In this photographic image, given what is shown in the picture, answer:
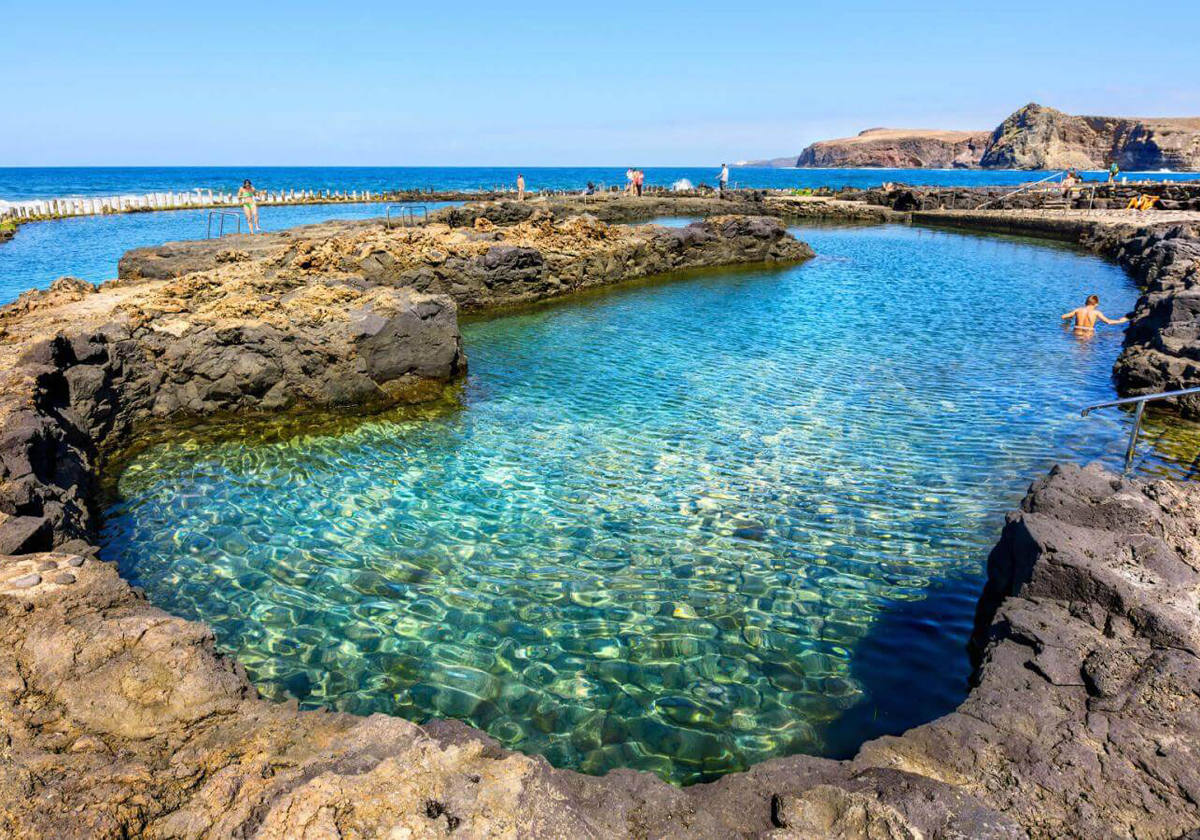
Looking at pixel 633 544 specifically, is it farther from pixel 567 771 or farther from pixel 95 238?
pixel 95 238

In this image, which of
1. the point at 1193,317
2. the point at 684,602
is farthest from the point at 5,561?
the point at 1193,317

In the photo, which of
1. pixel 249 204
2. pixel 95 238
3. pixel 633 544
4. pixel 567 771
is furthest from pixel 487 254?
pixel 95 238

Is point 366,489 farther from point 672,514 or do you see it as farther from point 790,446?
point 790,446

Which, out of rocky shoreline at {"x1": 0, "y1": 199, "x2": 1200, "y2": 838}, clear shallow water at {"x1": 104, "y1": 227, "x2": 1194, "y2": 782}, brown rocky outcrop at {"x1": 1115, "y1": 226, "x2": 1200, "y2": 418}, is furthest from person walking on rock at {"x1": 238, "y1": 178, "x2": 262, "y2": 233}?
brown rocky outcrop at {"x1": 1115, "y1": 226, "x2": 1200, "y2": 418}

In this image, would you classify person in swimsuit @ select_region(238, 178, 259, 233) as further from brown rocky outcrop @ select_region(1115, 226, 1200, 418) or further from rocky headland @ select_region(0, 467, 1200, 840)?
brown rocky outcrop @ select_region(1115, 226, 1200, 418)

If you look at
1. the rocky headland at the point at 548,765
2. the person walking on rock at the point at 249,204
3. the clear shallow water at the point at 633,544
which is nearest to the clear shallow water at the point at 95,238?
the person walking on rock at the point at 249,204

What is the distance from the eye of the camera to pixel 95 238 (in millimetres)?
37594

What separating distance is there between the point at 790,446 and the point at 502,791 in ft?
28.8

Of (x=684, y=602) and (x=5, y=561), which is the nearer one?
(x=5, y=561)

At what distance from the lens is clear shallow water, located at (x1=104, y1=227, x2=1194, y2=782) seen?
604 cm

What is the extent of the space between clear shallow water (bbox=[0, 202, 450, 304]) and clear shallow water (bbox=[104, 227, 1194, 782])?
1792cm

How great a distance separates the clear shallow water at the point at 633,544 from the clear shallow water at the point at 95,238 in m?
17.9

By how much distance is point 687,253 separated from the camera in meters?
33.1

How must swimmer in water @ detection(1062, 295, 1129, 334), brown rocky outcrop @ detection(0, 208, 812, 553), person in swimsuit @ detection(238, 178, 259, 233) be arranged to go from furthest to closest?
person in swimsuit @ detection(238, 178, 259, 233) → swimmer in water @ detection(1062, 295, 1129, 334) → brown rocky outcrop @ detection(0, 208, 812, 553)
